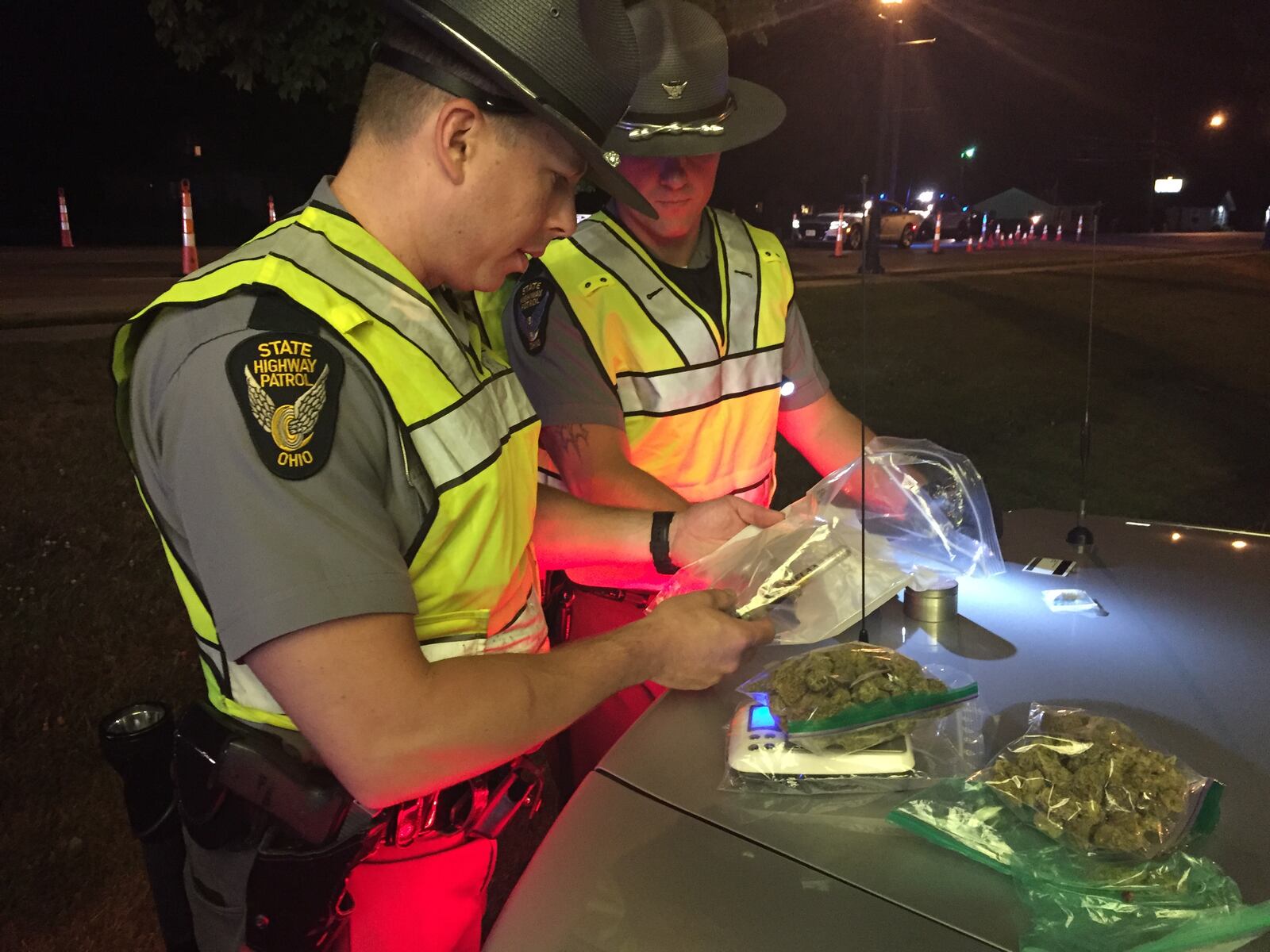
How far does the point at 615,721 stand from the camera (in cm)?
213

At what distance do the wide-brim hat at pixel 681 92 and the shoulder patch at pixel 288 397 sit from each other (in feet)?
3.94

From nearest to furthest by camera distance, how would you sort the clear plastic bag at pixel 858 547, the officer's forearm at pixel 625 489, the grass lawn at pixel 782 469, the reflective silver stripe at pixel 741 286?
the clear plastic bag at pixel 858 547 → the officer's forearm at pixel 625 489 → the reflective silver stripe at pixel 741 286 → the grass lawn at pixel 782 469

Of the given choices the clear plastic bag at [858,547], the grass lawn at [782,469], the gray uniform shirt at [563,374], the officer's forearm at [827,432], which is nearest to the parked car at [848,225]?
the grass lawn at [782,469]

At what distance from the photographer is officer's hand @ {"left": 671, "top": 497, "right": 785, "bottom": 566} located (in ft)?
6.30

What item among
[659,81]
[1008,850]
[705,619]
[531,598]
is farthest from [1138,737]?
[659,81]

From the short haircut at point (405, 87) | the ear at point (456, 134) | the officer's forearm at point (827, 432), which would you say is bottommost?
the officer's forearm at point (827, 432)

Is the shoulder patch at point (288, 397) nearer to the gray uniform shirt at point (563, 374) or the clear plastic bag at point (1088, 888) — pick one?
the clear plastic bag at point (1088, 888)

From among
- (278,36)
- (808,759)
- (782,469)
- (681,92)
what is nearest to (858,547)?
(808,759)

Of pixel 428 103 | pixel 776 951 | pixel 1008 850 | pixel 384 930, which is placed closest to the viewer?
pixel 776 951

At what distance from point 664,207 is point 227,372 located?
137 centimetres

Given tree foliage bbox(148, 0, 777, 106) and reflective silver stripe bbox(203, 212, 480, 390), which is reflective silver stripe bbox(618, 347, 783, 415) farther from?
tree foliage bbox(148, 0, 777, 106)

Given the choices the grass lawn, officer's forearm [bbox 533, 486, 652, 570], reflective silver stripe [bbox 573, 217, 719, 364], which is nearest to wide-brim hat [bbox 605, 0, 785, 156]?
reflective silver stripe [bbox 573, 217, 719, 364]

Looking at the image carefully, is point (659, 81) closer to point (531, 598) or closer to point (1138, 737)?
point (531, 598)

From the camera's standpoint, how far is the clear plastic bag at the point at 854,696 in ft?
4.24
